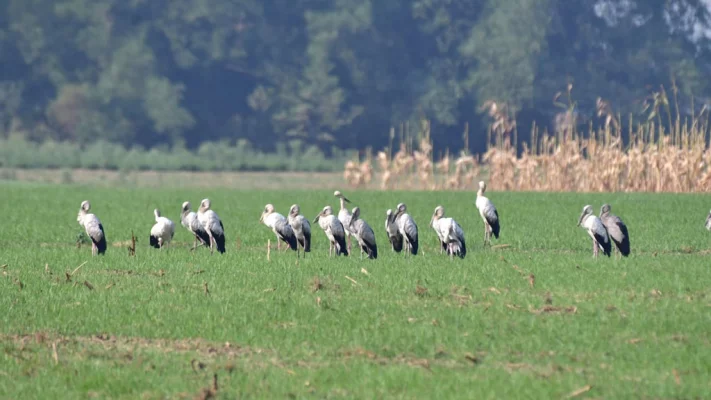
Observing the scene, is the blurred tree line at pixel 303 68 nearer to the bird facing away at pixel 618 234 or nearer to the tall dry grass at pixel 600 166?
the tall dry grass at pixel 600 166

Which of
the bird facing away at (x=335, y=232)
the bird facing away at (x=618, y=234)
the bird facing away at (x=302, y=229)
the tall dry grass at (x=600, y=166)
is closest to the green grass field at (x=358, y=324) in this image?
the bird facing away at (x=618, y=234)

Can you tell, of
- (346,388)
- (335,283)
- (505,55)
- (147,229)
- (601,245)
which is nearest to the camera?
(346,388)

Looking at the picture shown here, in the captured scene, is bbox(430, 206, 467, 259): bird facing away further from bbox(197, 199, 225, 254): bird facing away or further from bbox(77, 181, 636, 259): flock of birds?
bbox(197, 199, 225, 254): bird facing away

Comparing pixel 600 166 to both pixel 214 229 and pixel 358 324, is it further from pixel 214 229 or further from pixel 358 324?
pixel 358 324

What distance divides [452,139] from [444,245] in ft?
168

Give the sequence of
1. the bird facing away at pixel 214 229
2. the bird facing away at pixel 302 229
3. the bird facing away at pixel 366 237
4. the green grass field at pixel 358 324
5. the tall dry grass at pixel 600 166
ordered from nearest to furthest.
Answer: the green grass field at pixel 358 324 < the bird facing away at pixel 366 237 < the bird facing away at pixel 302 229 < the bird facing away at pixel 214 229 < the tall dry grass at pixel 600 166

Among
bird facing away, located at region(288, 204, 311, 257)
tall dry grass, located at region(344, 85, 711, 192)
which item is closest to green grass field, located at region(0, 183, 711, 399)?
bird facing away, located at region(288, 204, 311, 257)

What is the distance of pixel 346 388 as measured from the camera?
372 inches

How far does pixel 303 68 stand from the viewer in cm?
6731

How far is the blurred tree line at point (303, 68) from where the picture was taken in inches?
2475

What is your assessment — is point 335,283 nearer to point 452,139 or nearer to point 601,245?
point 601,245

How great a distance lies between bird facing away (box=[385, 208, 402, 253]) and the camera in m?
17.5

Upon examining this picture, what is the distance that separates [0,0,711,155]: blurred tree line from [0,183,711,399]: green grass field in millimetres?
45577

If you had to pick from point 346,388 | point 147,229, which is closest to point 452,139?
point 147,229
